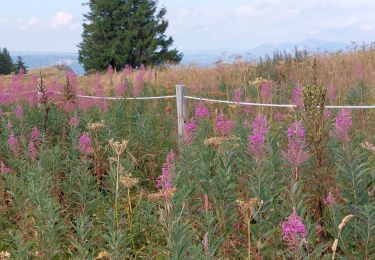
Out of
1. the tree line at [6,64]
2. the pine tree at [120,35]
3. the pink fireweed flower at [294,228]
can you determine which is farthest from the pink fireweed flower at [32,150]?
the tree line at [6,64]

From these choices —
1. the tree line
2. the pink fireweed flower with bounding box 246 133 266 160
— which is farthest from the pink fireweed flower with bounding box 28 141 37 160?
the tree line

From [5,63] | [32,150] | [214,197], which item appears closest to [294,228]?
[214,197]

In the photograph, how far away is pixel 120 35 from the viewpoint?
3506 centimetres

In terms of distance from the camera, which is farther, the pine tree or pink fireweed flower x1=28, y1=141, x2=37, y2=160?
the pine tree

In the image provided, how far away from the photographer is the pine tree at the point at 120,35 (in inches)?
1371

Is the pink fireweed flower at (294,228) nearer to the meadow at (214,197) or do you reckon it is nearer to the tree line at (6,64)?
the meadow at (214,197)

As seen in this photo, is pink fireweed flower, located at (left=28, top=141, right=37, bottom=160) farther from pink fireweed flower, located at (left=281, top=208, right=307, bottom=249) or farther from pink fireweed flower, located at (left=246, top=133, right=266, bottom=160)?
pink fireweed flower, located at (left=281, top=208, right=307, bottom=249)

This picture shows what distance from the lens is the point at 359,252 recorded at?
10.0 feet

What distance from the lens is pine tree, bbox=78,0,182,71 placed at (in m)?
34.8

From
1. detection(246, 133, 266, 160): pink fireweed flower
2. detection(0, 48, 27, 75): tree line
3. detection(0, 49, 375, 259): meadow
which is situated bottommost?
detection(0, 49, 375, 259): meadow

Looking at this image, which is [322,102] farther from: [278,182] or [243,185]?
[243,185]

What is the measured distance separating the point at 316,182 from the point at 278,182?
0.29 m

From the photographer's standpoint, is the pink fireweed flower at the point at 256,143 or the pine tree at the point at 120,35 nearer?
the pink fireweed flower at the point at 256,143

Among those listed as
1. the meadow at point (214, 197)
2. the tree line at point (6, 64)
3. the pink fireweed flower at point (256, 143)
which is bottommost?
the meadow at point (214, 197)
